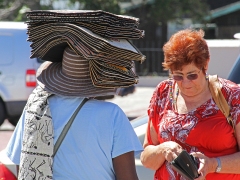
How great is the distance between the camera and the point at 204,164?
3111 millimetres

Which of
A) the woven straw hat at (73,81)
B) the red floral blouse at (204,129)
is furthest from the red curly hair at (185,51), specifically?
the woven straw hat at (73,81)

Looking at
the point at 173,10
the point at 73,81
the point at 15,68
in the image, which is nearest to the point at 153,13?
the point at 173,10

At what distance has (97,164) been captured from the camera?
255 cm

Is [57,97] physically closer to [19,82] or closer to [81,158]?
[81,158]

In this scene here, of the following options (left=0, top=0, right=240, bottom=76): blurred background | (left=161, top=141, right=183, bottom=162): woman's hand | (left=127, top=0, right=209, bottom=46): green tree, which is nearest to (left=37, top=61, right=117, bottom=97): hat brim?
(left=161, top=141, right=183, bottom=162): woman's hand

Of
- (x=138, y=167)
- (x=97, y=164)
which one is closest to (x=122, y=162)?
(x=97, y=164)

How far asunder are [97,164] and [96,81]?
14.4 inches

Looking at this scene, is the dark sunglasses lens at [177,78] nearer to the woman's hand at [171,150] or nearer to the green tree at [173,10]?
the woman's hand at [171,150]

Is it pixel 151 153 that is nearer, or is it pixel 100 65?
pixel 100 65

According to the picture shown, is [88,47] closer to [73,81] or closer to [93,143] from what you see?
[73,81]

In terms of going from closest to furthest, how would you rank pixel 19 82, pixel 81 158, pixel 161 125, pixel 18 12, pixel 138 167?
pixel 81 158 → pixel 161 125 → pixel 138 167 → pixel 19 82 → pixel 18 12

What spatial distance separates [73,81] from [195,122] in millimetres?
877

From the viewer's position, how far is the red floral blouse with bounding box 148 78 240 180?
3.17 meters

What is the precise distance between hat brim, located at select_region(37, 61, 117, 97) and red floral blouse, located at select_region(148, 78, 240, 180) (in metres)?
0.69
